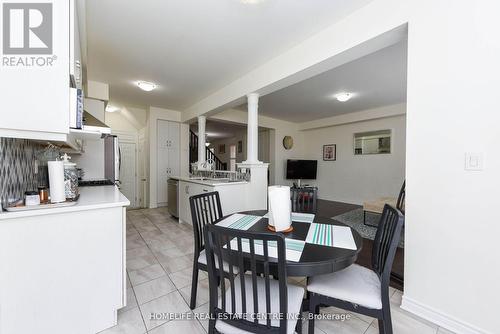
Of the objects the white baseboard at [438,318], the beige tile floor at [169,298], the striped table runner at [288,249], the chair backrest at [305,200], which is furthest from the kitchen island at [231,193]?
the white baseboard at [438,318]

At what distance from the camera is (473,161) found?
4.45 ft

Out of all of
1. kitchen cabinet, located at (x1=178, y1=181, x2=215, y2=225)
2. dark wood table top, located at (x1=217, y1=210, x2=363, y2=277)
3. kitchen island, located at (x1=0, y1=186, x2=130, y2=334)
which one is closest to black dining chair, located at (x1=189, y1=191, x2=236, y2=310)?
kitchen island, located at (x1=0, y1=186, x2=130, y2=334)

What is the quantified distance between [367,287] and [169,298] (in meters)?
1.53

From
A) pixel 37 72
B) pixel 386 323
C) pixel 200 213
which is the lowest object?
pixel 386 323

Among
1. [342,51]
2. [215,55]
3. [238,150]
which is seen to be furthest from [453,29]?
[238,150]

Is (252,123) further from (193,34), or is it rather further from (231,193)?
(193,34)

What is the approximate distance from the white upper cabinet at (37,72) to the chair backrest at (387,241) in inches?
76.1

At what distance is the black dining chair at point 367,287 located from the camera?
113 centimetres

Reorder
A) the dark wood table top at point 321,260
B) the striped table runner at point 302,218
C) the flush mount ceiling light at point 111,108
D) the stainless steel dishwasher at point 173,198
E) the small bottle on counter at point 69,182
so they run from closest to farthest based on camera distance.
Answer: the dark wood table top at point 321,260
the small bottle on counter at point 69,182
the striped table runner at point 302,218
the stainless steel dishwasher at point 173,198
the flush mount ceiling light at point 111,108

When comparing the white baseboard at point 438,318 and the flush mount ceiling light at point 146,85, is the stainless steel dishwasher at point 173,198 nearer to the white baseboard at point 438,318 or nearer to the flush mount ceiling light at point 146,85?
the flush mount ceiling light at point 146,85

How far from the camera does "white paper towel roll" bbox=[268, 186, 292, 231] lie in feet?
4.51

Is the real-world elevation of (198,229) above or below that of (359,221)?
above

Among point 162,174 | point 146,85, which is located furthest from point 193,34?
point 162,174

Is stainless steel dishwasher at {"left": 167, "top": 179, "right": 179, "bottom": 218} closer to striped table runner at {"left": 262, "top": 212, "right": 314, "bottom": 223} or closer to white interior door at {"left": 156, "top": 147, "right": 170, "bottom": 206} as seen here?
white interior door at {"left": 156, "top": 147, "right": 170, "bottom": 206}
